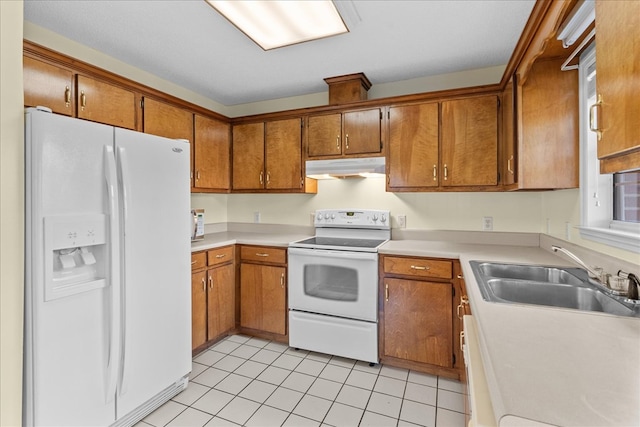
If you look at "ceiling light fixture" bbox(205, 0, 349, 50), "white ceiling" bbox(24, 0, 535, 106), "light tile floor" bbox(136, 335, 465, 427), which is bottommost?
"light tile floor" bbox(136, 335, 465, 427)

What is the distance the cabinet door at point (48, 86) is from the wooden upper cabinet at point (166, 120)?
52 cm

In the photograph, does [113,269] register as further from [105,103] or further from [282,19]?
[282,19]

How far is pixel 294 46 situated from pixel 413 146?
1.21 metres

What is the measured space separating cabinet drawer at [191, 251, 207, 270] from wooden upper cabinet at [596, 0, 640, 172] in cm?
247

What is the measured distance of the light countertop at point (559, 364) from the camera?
0.59 meters

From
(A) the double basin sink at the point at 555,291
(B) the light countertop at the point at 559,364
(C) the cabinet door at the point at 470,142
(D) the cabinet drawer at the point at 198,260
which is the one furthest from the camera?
(D) the cabinet drawer at the point at 198,260

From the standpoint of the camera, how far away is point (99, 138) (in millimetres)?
1599

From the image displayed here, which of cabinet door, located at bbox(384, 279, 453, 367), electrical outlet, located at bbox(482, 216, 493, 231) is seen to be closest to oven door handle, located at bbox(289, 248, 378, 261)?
cabinet door, located at bbox(384, 279, 453, 367)

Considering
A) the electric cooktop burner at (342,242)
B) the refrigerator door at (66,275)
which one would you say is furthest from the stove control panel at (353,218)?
the refrigerator door at (66,275)

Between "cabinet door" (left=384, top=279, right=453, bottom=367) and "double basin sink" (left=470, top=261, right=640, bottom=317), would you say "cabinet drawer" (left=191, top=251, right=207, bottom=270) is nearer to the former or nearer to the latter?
"cabinet door" (left=384, top=279, right=453, bottom=367)

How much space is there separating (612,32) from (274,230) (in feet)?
9.73

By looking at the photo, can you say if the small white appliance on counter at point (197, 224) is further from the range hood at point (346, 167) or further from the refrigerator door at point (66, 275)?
the refrigerator door at point (66, 275)

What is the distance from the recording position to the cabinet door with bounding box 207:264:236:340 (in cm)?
267

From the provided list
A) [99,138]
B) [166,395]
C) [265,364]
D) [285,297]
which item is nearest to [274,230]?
[285,297]
